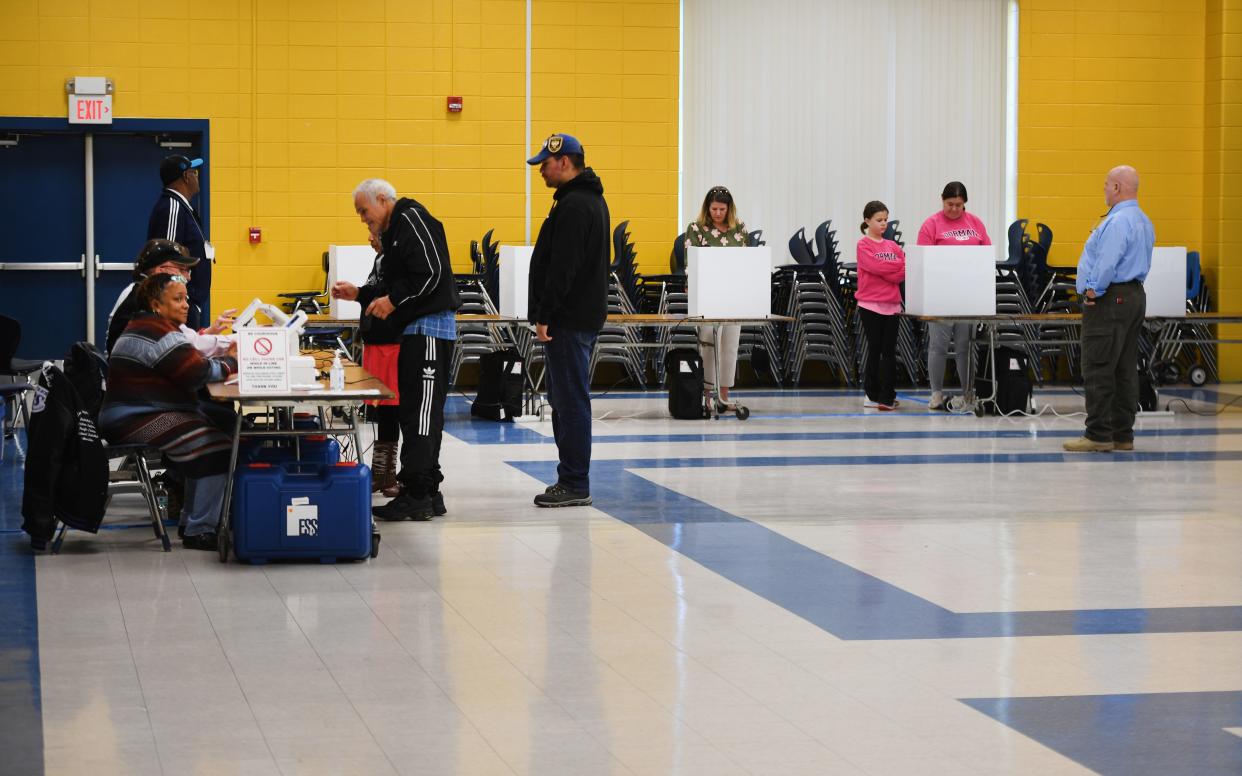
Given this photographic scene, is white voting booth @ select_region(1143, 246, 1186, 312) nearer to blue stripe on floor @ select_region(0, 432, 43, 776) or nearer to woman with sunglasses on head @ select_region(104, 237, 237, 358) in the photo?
woman with sunglasses on head @ select_region(104, 237, 237, 358)

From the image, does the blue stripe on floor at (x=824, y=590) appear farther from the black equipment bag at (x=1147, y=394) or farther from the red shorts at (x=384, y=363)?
the black equipment bag at (x=1147, y=394)

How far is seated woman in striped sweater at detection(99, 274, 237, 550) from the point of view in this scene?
550cm

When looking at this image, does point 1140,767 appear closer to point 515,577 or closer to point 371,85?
point 515,577

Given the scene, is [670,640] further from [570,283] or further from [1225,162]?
[1225,162]

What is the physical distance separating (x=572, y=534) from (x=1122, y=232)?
3.83m

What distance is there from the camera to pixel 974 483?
24.3 ft

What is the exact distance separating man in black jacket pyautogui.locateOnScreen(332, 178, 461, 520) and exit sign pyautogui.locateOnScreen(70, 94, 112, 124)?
704 centimetres

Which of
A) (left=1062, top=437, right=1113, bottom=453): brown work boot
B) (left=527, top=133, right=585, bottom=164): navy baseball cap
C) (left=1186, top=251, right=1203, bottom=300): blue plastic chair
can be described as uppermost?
(left=527, top=133, right=585, bottom=164): navy baseball cap

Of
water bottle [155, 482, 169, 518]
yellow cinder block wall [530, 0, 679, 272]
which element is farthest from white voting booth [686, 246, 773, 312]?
water bottle [155, 482, 169, 518]

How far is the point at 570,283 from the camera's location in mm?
6391

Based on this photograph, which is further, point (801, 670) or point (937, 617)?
point (937, 617)

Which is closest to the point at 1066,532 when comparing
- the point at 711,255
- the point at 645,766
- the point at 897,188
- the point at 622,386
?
the point at 645,766

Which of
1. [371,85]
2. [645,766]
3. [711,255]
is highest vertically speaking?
[371,85]

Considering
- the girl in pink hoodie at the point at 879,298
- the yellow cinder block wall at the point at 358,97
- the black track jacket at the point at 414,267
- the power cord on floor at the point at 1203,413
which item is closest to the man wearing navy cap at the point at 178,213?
the black track jacket at the point at 414,267
